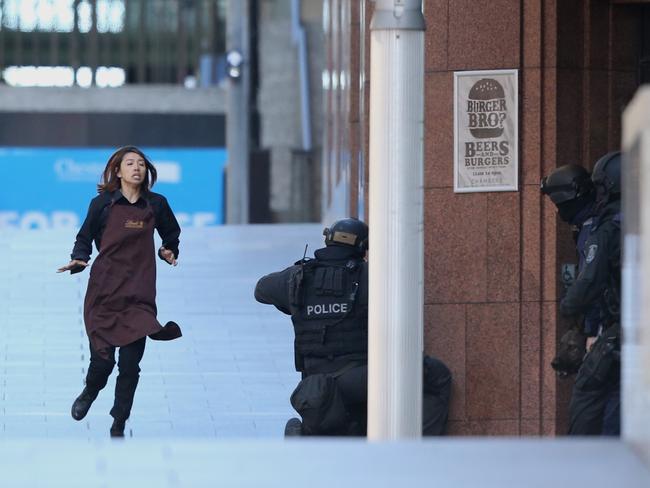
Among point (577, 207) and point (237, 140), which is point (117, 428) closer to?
point (577, 207)

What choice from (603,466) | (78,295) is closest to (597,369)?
(603,466)

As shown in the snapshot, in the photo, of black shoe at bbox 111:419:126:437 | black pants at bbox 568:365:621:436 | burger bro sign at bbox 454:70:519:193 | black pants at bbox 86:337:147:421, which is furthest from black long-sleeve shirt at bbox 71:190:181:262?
black pants at bbox 568:365:621:436

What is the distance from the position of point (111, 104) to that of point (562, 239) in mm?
28196

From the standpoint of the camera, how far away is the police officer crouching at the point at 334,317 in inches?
313

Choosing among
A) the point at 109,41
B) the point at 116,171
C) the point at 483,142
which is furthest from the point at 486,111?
the point at 109,41

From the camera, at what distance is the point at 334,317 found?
802cm

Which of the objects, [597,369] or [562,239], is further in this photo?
[562,239]

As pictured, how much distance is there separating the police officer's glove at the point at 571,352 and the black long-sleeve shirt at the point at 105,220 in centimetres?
211

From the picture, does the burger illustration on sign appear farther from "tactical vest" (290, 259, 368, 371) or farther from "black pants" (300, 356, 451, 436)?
"tactical vest" (290, 259, 368, 371)

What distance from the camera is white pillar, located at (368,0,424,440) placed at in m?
6.45

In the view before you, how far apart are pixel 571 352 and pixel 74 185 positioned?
26.9 metres

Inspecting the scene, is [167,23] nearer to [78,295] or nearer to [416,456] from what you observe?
[78,295]

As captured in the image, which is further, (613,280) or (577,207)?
(577,207)

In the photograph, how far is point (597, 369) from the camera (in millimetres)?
7680
